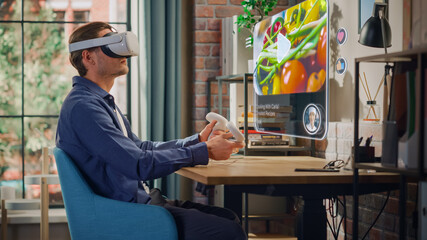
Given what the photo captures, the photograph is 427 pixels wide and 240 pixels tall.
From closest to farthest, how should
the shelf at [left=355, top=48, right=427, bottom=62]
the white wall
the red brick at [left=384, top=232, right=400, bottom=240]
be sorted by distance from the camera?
the shelf at [left=355, top=48, right=427, bottom=62]
the red brick at [left=384, top=232, right=400, bottom=240]
the white wall

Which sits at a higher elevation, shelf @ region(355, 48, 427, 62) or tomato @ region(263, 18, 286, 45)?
tomato @ region(263, 18, 286, 45)

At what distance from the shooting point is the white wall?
2.69 metres

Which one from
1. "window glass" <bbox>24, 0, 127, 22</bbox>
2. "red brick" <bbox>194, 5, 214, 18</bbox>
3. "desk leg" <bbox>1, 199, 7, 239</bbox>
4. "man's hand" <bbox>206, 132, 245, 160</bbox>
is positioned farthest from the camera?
"window glass" <bbox>24, 0, 127, 22</bbox>

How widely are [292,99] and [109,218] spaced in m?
1.26

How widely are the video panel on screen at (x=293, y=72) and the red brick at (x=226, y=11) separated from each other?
78 cm

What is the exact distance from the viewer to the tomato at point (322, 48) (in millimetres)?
2668

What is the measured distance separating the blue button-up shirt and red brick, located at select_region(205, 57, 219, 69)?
201cm

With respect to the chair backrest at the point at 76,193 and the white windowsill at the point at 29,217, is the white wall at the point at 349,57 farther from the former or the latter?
the white windowsill at the point at 29,217

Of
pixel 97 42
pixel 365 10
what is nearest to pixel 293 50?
pixel 365 10

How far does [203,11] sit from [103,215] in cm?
236

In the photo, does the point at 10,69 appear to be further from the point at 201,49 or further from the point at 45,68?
the point at 201,49

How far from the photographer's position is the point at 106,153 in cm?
214

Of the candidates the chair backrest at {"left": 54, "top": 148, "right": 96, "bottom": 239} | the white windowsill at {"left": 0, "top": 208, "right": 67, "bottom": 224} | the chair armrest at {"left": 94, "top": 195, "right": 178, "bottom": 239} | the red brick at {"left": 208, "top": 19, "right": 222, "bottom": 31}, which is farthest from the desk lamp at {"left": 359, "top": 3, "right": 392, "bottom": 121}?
the white windowsill at {"left": 0, "top": 208, "right": 67, "bottom": 224}

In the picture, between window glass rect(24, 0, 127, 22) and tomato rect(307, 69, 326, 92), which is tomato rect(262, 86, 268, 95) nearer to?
tomato rect(307, 69, 326, 92)
